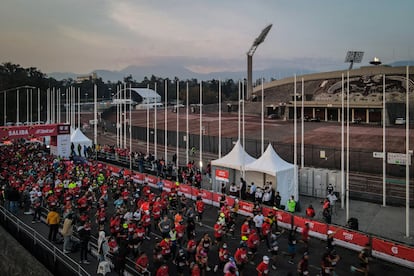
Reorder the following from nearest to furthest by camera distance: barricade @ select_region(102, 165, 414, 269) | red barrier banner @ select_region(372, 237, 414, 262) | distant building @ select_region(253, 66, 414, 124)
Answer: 1. red barrier banner @ select_region(372, 237, 414, 262)
2. barricade @ select_region(102, 165, 414, 269)
3. distant building @ select_region(253, 66, 414, 124)

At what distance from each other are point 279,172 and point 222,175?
418 cm

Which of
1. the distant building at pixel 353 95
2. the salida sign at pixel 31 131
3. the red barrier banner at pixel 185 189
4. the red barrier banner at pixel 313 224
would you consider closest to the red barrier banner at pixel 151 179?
the red barrier banner at pixel 185 189

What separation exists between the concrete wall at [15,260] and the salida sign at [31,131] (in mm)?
15247

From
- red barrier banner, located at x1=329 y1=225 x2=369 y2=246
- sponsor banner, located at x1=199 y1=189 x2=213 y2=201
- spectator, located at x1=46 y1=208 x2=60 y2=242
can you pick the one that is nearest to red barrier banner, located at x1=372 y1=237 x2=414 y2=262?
red barrier banner, located at x1=329 y1=225 x2=369 y2=246

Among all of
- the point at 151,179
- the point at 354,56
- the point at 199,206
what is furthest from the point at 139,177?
the point at 354,56

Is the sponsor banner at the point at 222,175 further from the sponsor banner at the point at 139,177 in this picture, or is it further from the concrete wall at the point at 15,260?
the concrete wall at the point at 15,260

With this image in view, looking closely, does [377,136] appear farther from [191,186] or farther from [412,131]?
[191,186]

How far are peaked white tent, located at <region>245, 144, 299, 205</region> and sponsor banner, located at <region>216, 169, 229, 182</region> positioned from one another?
1532mm

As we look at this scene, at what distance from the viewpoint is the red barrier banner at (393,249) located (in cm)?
1354

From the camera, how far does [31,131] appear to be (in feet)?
107

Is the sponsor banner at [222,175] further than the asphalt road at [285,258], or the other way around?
the sponsor banner at [222,175]

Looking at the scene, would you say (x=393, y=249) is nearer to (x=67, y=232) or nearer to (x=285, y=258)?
(x=285, y=258)

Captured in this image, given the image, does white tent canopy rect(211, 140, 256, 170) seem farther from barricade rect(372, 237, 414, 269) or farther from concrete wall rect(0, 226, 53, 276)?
concrete wall rect(0, 226, 53, 276)

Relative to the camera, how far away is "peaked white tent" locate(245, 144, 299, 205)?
2160 centimetres
